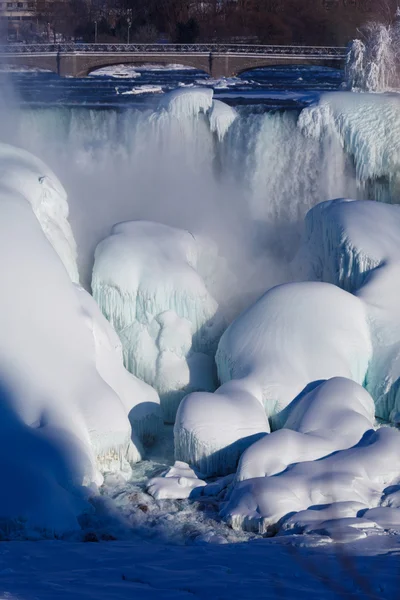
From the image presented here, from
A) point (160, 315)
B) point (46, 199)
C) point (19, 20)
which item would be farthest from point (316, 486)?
point (19, 20)

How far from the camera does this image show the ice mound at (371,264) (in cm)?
1226

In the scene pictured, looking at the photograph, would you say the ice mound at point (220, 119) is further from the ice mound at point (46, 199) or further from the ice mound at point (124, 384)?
the ice mound at point (124, 384)

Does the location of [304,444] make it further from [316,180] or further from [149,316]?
[316,180]

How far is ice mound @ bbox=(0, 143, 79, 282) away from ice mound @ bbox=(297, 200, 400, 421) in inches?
122

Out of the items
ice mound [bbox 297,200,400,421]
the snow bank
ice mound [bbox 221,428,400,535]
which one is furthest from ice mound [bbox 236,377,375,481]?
the snow bank

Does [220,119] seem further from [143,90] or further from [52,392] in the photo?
[52,392]

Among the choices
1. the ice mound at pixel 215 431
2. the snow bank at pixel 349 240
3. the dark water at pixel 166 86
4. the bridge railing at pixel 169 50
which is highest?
the bridge railing at pixel 169 50

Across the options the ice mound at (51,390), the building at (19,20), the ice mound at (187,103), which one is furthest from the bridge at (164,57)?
the ice mound at (51,390)

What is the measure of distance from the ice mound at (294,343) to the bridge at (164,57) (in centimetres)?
1715

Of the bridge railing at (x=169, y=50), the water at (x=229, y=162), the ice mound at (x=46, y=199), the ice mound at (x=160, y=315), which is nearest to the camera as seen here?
the ice mound at (x=160, y=315)

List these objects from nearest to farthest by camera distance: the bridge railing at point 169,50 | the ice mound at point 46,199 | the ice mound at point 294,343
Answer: the ice mound at point 294,343 < the ice mound at point 46,199 < the bridge railing at point 169,50

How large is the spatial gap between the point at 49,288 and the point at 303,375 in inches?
110

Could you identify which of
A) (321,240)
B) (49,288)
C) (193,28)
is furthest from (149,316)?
(193,28)

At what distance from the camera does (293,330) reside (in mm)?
12148
